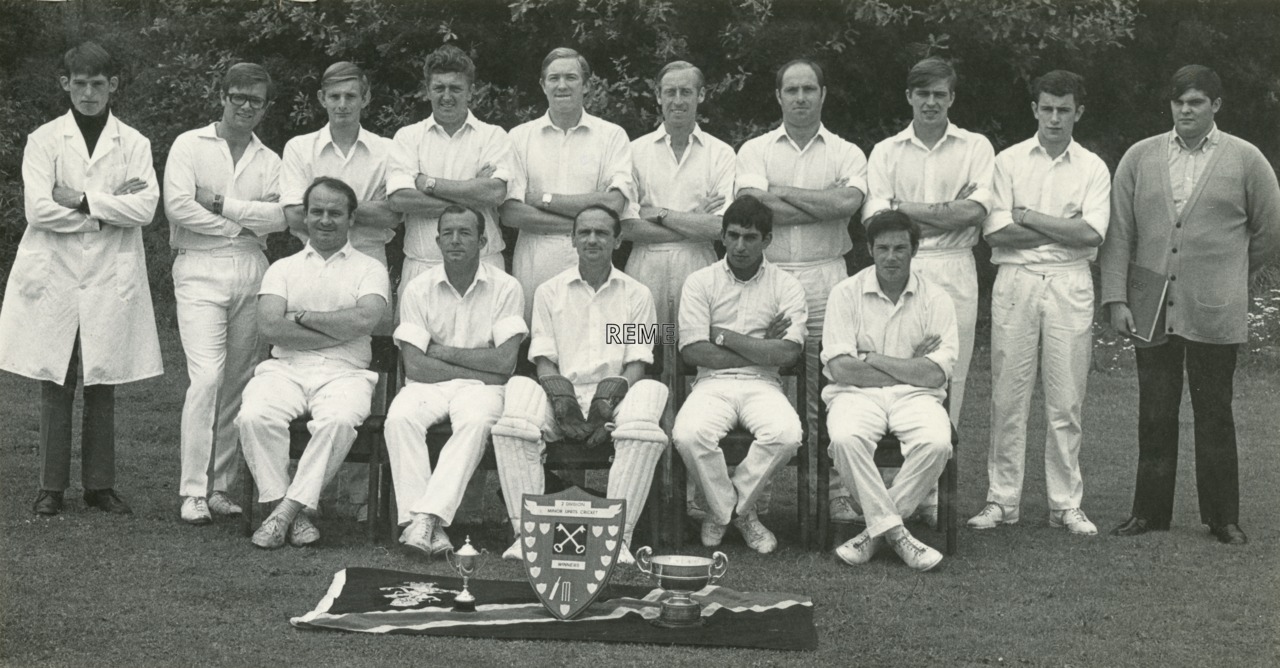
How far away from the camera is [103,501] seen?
686 cm

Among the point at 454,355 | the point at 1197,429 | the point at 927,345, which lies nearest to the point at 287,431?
the point at 454,355

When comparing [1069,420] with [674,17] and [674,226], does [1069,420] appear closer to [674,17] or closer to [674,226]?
[674,226]

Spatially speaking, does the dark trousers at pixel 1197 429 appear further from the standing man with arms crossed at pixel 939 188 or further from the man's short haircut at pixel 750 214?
the man's short haircut at pixel 750 214

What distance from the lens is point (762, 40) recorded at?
35.1 feet

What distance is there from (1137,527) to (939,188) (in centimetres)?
186

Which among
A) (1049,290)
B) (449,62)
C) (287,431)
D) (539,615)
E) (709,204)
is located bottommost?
(539,615)

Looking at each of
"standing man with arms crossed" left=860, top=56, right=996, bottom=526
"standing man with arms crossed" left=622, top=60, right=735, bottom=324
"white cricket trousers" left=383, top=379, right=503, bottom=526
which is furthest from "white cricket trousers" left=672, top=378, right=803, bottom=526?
"standing man with arms crossed" left=860, top=56, right=996, bottom=526

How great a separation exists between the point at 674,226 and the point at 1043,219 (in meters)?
1.75

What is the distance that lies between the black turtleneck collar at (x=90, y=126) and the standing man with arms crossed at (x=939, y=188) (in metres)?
3.70

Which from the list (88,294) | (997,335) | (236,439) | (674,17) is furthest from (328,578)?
(674,17)

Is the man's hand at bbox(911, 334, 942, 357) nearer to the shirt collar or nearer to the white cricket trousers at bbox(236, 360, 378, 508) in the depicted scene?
the shirt collar

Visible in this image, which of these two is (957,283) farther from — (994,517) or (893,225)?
(994,517)

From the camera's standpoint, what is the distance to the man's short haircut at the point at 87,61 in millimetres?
6652

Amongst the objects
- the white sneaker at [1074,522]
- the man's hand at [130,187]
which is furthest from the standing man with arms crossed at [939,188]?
the man's hand at [130,187]
